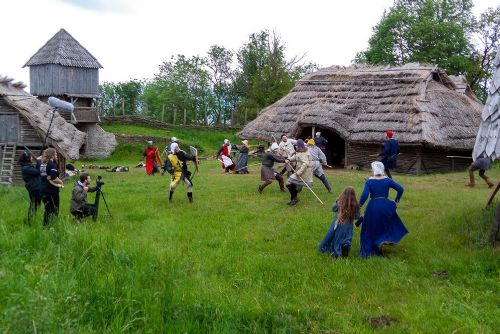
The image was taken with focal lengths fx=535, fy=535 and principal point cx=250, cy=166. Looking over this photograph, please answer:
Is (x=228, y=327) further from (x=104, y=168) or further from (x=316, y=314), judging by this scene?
(x=104, y=168)

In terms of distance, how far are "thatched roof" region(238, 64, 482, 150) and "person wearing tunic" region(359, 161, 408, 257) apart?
13.0 metres

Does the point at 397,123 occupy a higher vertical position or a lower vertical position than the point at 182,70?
lower

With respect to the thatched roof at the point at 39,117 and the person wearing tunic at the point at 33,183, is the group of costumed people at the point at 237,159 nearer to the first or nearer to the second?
the thatched roof at the point at 39,117

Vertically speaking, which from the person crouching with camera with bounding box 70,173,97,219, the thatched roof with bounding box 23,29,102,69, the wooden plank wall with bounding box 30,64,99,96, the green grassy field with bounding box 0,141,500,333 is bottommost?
the green grassy field with bounding box 0,141,500,333

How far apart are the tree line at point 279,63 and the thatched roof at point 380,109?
40.4 ft

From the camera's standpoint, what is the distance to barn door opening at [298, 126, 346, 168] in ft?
83.1

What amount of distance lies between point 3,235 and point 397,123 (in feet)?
56.8

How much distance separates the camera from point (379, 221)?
843cm

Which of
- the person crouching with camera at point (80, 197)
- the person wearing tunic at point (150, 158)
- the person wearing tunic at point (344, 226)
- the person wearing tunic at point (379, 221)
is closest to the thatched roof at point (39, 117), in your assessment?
the person wearing tunic at point (150, 158)

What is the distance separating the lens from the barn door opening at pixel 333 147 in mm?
25344

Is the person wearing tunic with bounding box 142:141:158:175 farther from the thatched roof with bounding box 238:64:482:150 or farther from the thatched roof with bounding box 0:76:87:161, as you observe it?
the thatched roof with bounding box 238:64:482:150

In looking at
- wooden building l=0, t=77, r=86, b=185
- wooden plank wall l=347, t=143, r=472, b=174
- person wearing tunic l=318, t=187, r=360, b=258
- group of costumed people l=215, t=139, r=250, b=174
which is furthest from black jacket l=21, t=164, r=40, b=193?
wooden plank wall l=347, t=143, r=472, b=174

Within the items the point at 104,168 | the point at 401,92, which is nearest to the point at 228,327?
the point at 401,92

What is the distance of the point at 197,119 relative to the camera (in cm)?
4600
